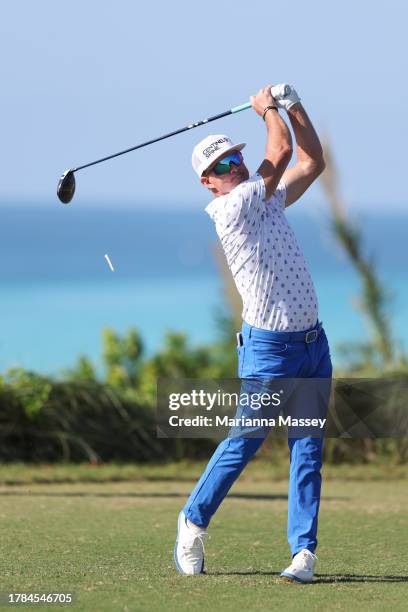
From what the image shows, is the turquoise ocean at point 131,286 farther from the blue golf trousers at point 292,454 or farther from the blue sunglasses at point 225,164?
the blue sunglasses at point 225,164

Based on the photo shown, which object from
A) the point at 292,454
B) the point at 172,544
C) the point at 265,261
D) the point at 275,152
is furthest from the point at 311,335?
the point at 172,544

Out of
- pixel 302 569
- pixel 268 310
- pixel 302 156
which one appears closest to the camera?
pixel 302 569

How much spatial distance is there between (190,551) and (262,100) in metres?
2.12

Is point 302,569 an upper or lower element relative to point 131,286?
upper

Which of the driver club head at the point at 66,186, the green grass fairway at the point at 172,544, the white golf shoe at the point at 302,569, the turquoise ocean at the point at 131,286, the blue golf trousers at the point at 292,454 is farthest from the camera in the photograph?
the turquoise ocean at the point at 131,286

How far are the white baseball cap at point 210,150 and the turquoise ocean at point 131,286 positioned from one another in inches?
233

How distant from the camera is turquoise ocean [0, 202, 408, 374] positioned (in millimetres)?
15992

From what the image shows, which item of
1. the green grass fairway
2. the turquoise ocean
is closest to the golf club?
the green grass fairway

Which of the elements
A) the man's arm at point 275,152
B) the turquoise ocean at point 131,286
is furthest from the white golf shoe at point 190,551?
the turquoise ocean at point 131,286

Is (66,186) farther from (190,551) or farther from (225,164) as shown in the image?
(190,551)

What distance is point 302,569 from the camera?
6215 millimetres

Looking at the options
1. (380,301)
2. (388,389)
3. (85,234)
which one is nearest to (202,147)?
(388,389)

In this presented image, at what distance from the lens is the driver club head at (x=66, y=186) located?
7.38m

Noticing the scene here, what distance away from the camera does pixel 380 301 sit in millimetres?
15359
